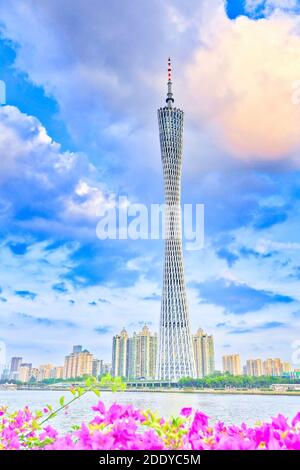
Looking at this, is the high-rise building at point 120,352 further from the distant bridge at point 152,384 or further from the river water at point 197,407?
the river water at point 197,407

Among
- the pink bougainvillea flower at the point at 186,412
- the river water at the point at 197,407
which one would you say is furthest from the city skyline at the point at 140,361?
the pink bougainvillea flower at the point at 186,412

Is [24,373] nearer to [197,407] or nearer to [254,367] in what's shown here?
[254,367]

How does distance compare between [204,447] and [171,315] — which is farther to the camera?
[171,315]

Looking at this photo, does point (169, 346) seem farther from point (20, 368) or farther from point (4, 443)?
point (4, 443)

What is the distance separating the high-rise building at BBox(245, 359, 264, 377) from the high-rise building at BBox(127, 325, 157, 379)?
11065 millimetres

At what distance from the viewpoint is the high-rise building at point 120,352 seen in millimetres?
54969

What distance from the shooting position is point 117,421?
49.9 inches

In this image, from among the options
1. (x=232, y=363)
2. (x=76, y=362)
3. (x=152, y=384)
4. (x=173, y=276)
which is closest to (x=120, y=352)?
(x=76, y=362)

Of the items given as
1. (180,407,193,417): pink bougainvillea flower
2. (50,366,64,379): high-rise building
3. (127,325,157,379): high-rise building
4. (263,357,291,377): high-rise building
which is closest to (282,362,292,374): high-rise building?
(263,357,291,377): high-rise building

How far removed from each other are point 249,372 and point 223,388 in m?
12.7

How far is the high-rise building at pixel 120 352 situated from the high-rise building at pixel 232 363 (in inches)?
478
